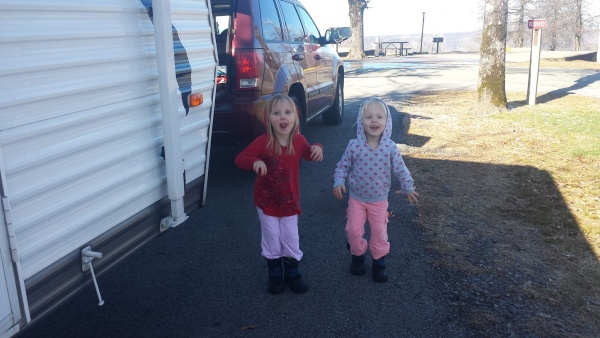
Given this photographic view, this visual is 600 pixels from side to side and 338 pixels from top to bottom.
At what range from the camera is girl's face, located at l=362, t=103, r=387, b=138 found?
3.40m

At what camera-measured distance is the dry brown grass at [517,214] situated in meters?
3.23

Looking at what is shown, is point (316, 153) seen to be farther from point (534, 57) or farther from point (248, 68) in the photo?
point (534, 57)

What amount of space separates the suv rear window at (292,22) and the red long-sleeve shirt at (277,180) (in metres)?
3.22

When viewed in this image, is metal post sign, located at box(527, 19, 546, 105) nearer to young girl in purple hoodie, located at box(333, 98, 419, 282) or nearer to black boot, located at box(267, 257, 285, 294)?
young girl in purple hoodie, located at box(333, 98, 419, 282)

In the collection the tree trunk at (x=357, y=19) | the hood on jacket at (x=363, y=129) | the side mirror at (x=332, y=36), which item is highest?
the tree trunk at (x=357, y=19)

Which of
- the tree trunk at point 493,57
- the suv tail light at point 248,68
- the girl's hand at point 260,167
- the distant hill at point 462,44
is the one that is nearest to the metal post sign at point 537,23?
the tree trunk at point 493,57

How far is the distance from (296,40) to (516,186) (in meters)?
3.01

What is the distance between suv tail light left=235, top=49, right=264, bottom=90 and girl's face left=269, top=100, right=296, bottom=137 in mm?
1815

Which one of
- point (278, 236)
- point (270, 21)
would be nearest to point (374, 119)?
point (278, 236)

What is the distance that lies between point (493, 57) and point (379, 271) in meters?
7.45

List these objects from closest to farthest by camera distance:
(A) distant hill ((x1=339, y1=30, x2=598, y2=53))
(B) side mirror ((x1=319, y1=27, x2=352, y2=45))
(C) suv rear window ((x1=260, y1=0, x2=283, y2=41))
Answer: (C) suv rear window ((x1=260, y1=0, x2=283, y2=41))
(B) side mirror ((x1=319, y1=27, x2=352, y2=45))
(A) distant hill ((x1=339, y1=30, x2=598, y2=53))

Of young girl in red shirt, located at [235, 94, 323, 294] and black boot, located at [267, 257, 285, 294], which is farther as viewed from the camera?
black boot, located at [267, 257, 285, 294]

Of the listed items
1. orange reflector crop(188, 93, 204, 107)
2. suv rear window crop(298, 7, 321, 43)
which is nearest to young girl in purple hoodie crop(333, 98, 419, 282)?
orange reflector crop(188, 93, 204, 107)

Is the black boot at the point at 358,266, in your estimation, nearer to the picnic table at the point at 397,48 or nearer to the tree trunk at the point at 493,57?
the tree trunk at the point at 493,57
